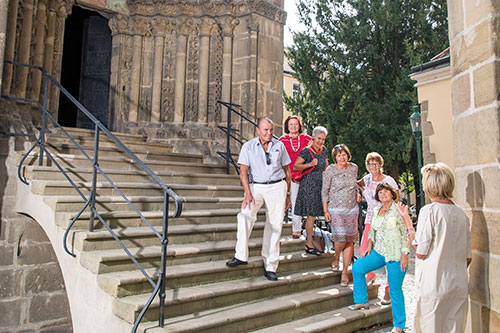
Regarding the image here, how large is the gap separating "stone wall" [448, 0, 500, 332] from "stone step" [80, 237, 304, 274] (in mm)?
2348

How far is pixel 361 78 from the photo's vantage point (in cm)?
1477

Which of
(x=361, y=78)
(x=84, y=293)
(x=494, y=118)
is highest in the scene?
(x=361, y=78)

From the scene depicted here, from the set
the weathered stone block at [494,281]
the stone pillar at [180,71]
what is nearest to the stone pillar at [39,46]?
the stone pillar at [180,71]

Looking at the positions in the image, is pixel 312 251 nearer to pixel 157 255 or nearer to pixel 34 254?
pixel 157 255

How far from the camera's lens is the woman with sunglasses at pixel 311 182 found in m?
4.66

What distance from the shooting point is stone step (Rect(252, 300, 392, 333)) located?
3.57 metres

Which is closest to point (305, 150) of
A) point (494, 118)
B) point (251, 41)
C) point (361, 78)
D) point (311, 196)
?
point (311, 196)

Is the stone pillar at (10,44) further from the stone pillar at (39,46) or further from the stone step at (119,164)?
the stone step at (119,164)

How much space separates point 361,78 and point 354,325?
40.0 feet

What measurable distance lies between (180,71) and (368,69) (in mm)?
9378

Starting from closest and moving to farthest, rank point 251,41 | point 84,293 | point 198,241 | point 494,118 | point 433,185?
point 494,118, point 433,185, point 84,293, point 198,241, point 251,41

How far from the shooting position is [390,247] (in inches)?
147

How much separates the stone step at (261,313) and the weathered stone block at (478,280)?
64.9 inches

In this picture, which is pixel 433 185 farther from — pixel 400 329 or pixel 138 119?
pixel 138 119
